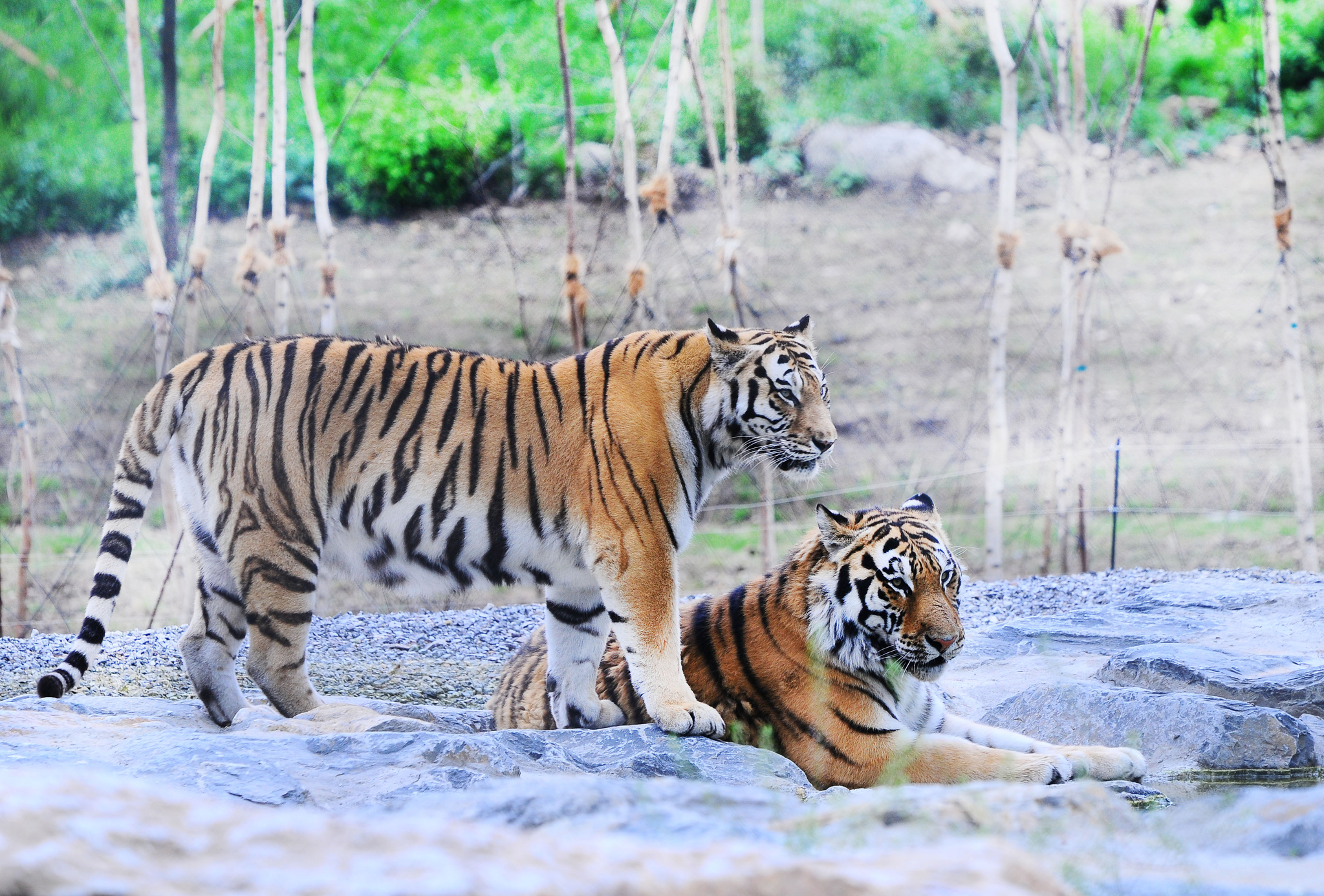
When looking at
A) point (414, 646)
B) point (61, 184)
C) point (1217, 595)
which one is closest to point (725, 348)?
point (414, 646)

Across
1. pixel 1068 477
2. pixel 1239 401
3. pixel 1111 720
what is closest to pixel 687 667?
pixel 1111 720

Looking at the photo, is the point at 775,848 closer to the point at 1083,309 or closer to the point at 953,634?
the point at 953,634

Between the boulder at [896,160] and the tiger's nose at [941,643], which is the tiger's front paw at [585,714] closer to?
the tiger's nose at [941,643]

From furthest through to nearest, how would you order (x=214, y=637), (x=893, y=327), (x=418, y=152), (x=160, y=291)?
(x=418, y=152), (x=893, y=327), (x=160, y=291), (x=214, y=637)

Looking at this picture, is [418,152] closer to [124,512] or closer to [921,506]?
[124,512]

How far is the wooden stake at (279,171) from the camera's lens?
6.34 metres

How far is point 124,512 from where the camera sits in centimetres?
356

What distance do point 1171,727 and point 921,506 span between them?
0.90 meters

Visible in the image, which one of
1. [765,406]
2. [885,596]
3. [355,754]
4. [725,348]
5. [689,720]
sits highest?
[725,348]

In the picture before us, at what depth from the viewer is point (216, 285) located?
45.2 ft

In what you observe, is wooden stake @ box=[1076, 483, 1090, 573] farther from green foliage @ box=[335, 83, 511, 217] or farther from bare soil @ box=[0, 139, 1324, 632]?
green foliage @ box=[335, 83, 511, 217]

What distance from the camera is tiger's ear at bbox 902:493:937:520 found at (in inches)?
137

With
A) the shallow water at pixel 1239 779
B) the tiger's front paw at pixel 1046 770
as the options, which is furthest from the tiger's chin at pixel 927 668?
the shallow water at pixel 1239 779

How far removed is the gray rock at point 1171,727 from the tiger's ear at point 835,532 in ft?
2.85
